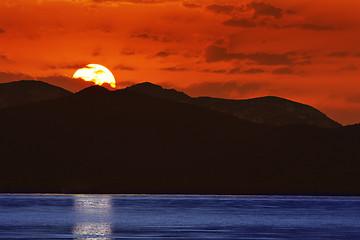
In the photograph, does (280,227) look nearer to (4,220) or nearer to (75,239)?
(75,239)

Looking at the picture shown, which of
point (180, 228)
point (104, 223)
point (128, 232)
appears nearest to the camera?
point (128, 232)

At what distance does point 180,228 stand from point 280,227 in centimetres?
781

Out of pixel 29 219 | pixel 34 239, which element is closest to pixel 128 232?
pixel 34 239

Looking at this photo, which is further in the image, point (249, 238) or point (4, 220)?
point (4, 220)

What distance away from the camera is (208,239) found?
5159 cm

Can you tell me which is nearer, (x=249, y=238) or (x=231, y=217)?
(x=249, y=238)

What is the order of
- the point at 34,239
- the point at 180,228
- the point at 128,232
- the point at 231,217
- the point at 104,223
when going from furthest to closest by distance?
the point at 231,217 < the point at 104,223 < the point at 180,228 < the point at 128,232 < the point at 34,239

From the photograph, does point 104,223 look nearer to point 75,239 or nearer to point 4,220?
point 4,220

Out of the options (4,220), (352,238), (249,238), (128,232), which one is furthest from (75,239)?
(4,220)

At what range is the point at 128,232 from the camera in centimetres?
5728

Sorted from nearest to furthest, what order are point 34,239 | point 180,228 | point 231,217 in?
1. point 34,239
2. point 180,228
3. point 231,217

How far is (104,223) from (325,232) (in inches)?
782

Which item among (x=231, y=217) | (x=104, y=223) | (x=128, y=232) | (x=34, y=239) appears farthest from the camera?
(x=231, y=217)

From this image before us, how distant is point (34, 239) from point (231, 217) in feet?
104
